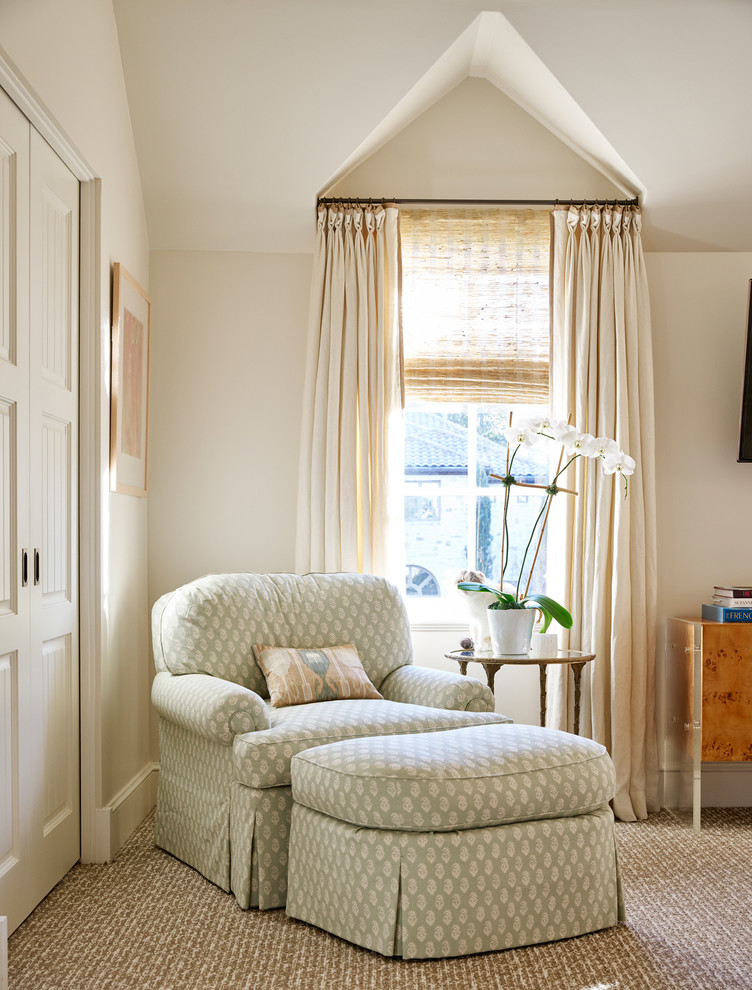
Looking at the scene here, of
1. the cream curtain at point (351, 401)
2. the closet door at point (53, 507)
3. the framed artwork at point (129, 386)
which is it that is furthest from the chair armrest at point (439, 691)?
the framed artwork at point (129, 386)

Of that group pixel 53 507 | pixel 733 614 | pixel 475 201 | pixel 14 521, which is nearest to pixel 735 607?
pixel 733 614

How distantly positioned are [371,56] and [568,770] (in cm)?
250

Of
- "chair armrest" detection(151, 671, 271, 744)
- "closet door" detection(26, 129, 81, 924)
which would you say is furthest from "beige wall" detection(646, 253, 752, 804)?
"closet door" detection(26, 129, 81, 924)

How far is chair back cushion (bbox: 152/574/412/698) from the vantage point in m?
3.11

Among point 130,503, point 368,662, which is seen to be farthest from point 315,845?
point 130,503

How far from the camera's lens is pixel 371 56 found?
132 inches

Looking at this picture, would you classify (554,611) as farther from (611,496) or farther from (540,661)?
(611,496)

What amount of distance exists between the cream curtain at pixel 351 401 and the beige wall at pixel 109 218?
699 mm

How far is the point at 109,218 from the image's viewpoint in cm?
319

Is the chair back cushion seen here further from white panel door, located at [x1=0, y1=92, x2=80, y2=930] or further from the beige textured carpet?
the beige textured carpet

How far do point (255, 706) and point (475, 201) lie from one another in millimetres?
2336

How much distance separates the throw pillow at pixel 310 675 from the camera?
9.96 ft

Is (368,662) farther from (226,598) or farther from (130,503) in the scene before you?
(130,503)

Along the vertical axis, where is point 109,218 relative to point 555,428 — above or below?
above
